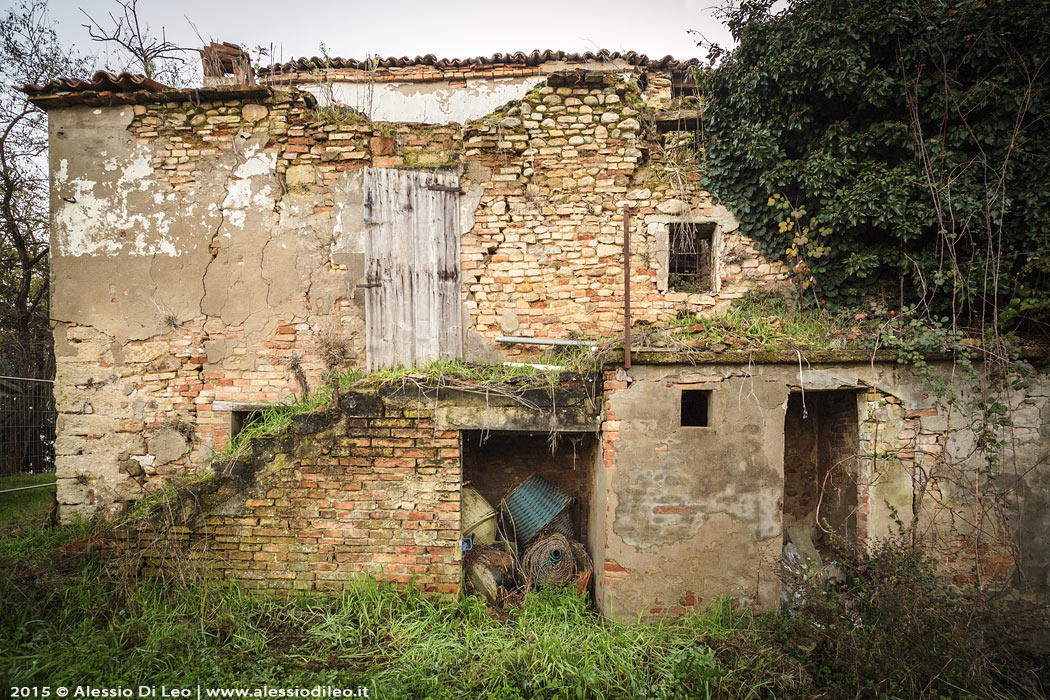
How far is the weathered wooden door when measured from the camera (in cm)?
568

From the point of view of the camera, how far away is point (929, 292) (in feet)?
15.7

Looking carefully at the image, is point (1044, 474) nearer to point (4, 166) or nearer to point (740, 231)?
point (740, 231)

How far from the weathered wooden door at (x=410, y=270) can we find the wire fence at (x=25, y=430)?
4106mm

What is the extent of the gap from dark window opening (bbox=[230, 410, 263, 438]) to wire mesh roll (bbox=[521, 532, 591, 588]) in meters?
3.64

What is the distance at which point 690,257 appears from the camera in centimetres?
618

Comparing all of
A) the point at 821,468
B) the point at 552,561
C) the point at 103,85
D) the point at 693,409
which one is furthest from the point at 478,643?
the point at 103,85

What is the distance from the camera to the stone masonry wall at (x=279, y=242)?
18.7 ft

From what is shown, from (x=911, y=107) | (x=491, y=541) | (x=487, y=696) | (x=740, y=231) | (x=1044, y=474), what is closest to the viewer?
(x=487, y=696)

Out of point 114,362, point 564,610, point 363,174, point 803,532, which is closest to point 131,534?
point 114,362

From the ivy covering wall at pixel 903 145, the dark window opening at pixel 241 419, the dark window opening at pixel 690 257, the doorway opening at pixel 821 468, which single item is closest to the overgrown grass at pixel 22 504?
the dark window opening at pixel 241 419

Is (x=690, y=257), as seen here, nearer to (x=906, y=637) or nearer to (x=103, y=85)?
(x=906, y=637)

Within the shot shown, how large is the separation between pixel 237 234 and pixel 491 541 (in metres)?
4.80

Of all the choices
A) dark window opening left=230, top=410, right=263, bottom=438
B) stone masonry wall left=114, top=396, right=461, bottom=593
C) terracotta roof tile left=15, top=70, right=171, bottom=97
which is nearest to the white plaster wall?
terracotta roof tile left=15, top=70, right=171, bottom=97

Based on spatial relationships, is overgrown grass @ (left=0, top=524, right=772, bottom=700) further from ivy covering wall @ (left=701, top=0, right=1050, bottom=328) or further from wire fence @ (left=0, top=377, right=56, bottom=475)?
ivy covering wall @ (left=701, top=0, right=1050, bottom=328)
